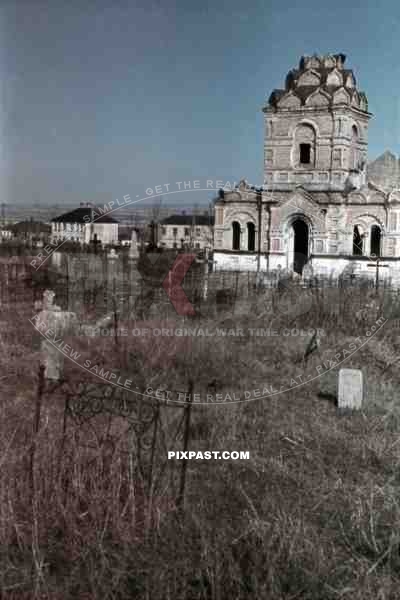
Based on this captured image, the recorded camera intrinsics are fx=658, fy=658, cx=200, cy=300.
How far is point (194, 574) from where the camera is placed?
4.31 metres

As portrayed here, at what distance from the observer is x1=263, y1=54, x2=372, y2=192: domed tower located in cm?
2617

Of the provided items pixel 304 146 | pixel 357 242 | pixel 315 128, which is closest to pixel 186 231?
pixel 304 146

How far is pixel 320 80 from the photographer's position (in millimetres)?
26547

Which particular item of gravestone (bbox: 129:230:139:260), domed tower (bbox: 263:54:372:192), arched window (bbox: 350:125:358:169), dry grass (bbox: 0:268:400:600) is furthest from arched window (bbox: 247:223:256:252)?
dry grass (bbox: 0:268:400:600)

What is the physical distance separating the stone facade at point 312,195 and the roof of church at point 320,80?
40mm

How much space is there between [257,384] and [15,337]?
16.3ft

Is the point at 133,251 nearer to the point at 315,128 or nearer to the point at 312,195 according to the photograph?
the point at 312,195

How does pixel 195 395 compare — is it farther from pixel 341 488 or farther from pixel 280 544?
pixel 280 544

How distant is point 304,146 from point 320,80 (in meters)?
2.65

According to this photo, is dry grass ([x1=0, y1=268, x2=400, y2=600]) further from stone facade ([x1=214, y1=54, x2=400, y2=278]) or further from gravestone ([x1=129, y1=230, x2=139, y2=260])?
stone facade ([x1=214, y1=54, x2=400, y2=278])

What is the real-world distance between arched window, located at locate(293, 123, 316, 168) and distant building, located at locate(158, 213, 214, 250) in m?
5.42

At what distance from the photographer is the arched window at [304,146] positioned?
87.9ft

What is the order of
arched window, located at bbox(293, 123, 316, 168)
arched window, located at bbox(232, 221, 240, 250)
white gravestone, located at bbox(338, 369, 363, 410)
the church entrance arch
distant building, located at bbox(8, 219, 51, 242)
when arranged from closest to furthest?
white gravestone, located at bbox(338, 369, 363, 410), arched window, located at bbox(293, 123, 316, 168), the church entrance arch, arched window, located at bbox(232, 221, 240, 250), distant building, located at bbox(8, 219, 51, 242)

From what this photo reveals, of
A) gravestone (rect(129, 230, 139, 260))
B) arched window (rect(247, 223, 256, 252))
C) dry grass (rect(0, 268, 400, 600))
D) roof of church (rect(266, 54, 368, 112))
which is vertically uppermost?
roof of church (rect(266, 54, 368, 112))
